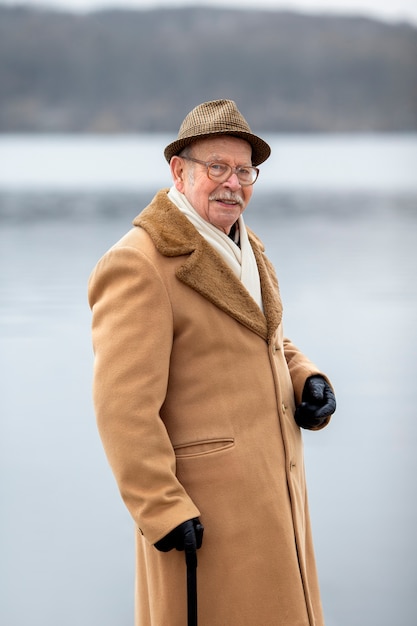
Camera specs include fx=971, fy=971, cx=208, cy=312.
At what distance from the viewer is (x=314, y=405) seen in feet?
7.02

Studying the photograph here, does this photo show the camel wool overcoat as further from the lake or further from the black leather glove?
the lake

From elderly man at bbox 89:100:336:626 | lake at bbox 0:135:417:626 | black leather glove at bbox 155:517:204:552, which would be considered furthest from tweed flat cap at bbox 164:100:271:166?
lake at bbox 0:135:417:626

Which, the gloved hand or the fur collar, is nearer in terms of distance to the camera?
the fur collar

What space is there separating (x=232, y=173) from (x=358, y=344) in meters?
4.17

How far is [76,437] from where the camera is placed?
4227 mm

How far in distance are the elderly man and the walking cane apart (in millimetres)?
30

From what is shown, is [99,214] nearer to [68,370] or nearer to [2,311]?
[2,311]

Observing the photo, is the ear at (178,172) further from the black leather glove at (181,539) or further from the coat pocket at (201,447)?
the black leather glove at (181,539)

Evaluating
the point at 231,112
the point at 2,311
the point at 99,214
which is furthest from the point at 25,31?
the point at 231,112

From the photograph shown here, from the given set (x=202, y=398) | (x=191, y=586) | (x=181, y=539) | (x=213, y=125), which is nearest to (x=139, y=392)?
(x=202, y=398)

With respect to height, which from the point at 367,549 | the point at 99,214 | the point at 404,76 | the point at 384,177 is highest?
the point at 404,76

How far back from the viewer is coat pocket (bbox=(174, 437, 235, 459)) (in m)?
1.92

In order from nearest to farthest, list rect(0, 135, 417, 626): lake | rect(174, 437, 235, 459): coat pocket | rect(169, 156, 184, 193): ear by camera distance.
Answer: rect(174, 437, 235, 459): coat pocket
rect(169, 156, 184, 193): ear
rect(0, 135, 417, 626): lake

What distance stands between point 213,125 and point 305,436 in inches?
104
